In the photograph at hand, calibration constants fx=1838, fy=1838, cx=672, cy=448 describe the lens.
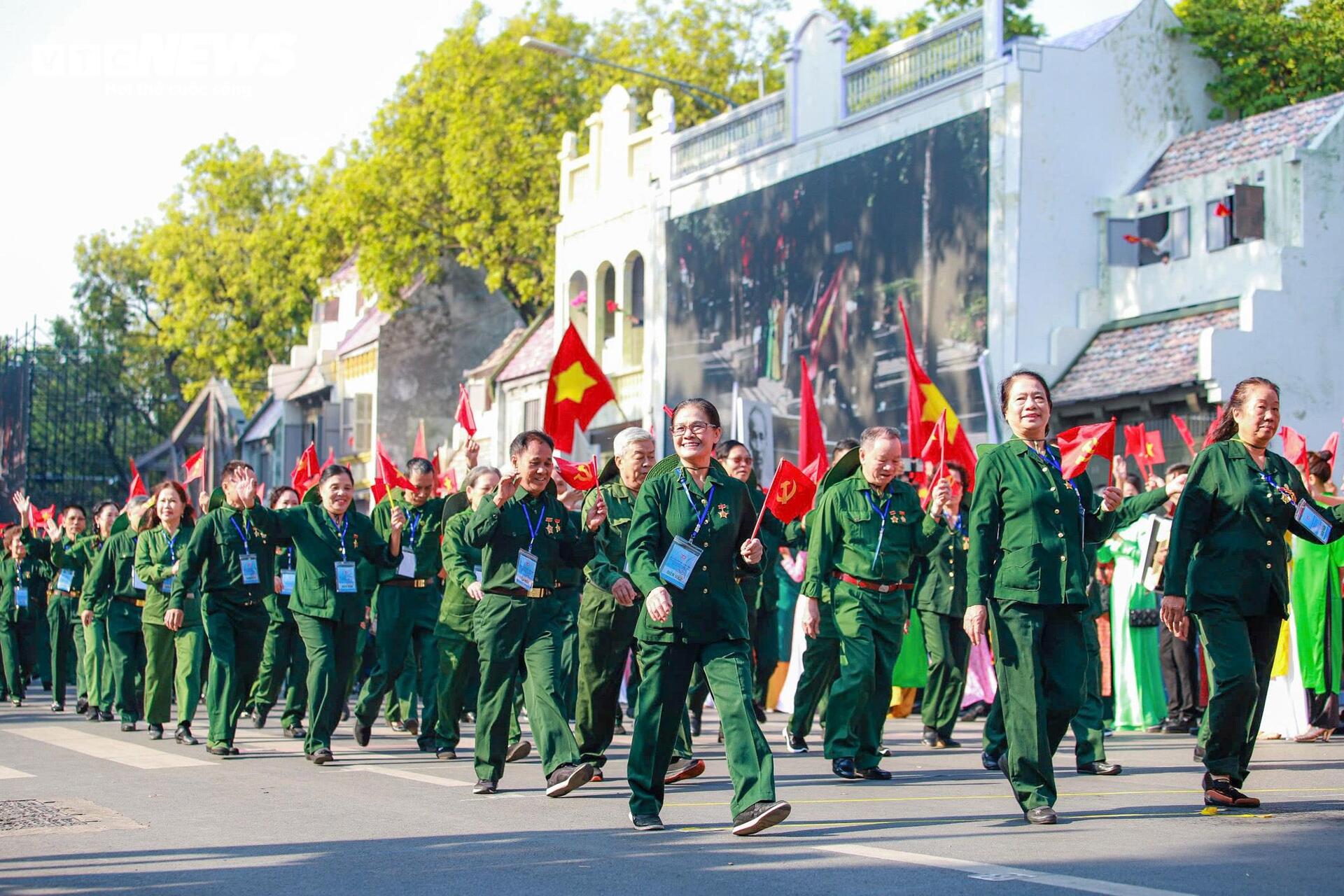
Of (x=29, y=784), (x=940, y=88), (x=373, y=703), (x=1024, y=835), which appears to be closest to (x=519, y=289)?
(x=940, y=88)

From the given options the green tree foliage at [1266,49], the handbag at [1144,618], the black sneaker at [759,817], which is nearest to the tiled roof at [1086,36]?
the green tree foliage at [1266,49]

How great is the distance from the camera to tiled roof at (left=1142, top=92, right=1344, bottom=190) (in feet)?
73.8

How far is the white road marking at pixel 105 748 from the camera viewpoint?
11.7 meters

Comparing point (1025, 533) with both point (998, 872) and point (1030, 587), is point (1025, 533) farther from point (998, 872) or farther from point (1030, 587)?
point (998, 872)

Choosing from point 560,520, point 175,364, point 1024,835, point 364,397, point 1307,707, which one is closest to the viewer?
point 1024,835

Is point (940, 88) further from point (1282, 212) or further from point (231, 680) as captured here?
point (231, 680)

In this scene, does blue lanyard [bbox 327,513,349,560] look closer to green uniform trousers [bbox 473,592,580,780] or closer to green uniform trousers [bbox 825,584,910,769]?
green uniform trousers [bbox 473,592,580,780]

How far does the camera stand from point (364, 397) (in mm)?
51656

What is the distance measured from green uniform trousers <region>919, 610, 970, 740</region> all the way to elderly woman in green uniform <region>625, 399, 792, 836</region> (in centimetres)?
484

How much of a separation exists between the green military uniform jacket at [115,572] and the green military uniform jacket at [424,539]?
7.76 feet

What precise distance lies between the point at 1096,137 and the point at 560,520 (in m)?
16.7

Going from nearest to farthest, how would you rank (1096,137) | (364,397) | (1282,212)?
(1282,212)
(1096,137)
(364,397)

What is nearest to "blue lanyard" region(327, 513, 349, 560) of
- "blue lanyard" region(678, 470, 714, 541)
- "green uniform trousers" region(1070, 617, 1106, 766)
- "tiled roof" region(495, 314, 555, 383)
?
"blue lanyard" region(678, 470, 714, 541)

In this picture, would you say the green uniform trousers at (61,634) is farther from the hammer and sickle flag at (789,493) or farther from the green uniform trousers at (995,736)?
the green uniform trousers at (995,736)
